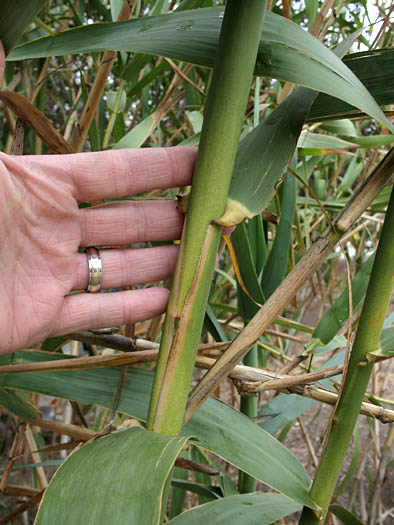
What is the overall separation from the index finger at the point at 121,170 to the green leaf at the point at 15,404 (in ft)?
0.75

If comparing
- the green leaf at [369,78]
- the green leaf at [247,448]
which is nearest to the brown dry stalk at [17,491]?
the green leaf at [247,448]

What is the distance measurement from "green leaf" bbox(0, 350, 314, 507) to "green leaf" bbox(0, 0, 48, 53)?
11.4 inches

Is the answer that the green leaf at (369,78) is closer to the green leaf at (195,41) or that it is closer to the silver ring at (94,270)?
the green leaf at (195,41)

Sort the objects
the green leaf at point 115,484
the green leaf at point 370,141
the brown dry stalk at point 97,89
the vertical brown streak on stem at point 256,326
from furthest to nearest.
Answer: the green leaf at point 370,141 < the brown dry stalk at point 97,89 < the vertical brown streak on stem at point 256,326 < the green leaf at point 115,484

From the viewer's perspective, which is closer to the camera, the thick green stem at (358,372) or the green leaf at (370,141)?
the thick green stem at (358,372)

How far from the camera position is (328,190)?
120 cm

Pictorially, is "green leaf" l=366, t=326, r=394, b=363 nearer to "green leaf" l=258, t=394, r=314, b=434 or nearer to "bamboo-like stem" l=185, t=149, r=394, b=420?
"bamboo-like stem" l=185, t=149, r=394, b=420

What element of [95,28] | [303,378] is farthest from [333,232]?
[95,28]

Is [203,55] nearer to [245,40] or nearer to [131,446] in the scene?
[245,40]

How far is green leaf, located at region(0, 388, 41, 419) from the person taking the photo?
0.51 metres

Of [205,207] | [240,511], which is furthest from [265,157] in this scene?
[240,511]

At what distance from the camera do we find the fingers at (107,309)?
0.48 m

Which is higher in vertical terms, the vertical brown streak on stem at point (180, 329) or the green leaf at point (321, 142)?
the green leaf at point (321, 142)

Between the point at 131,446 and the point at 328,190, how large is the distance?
1043 mm
